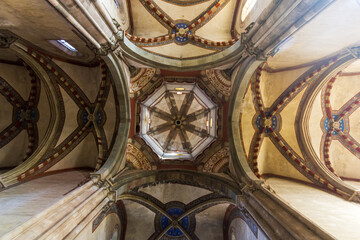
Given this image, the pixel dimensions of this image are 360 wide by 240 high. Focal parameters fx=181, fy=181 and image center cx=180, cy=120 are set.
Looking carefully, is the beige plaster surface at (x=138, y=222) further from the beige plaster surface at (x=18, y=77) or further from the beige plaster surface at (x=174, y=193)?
the beige plaster surface at (x=18, y=77)

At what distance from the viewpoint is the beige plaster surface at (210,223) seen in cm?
970

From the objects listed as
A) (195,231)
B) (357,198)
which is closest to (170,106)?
(195,231)

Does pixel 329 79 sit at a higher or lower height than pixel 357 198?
higher

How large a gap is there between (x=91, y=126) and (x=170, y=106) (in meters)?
4.80

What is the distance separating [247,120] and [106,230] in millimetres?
7689

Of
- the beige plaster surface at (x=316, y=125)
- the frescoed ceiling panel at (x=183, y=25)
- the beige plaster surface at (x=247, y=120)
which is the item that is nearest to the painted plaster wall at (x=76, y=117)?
the frescoed ceiling panel at (x=183, y=25)

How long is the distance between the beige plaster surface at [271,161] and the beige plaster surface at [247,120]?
69 cm

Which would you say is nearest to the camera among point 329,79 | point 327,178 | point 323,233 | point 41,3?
point 323,233

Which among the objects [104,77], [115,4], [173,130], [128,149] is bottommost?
[128,149]

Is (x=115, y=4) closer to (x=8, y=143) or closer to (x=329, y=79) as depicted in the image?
(x=8, y=143)

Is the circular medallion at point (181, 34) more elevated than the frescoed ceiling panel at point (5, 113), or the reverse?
the circular medallion at point (181, 34)

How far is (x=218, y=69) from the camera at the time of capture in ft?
25.2

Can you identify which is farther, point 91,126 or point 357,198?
point 91,126

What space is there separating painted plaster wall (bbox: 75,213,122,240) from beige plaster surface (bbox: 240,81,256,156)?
6326mm
